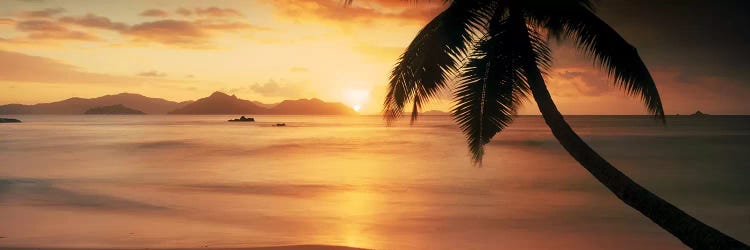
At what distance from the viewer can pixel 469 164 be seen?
37.2m

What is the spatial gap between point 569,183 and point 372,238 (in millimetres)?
16568

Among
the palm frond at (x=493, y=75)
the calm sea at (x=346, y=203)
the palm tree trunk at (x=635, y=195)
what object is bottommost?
the calm sea at (x=346, y=203)

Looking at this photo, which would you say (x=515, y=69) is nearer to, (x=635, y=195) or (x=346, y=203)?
(x=635, y=195)

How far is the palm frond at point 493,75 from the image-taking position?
929 cm

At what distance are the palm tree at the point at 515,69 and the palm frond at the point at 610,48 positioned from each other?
1 cm

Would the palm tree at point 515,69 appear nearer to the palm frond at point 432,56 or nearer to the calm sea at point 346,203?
the palm frond at point 432,56

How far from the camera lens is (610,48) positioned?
9.01m

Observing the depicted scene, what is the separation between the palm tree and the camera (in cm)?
854

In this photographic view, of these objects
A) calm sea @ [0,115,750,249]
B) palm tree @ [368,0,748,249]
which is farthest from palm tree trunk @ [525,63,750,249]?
calm sea @ [0,115,750,249]

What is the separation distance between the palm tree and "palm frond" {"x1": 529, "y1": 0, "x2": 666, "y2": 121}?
1cm

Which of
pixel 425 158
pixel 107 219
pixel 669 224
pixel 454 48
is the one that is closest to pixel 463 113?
pixel 454 48

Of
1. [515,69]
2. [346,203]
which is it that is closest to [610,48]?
[515,69]

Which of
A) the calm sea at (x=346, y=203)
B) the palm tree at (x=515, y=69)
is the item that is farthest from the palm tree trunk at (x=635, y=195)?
the calm sea at (x=346, y=203)

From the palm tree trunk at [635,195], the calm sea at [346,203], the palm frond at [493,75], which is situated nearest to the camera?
the palm tree trunk at [635,195]
